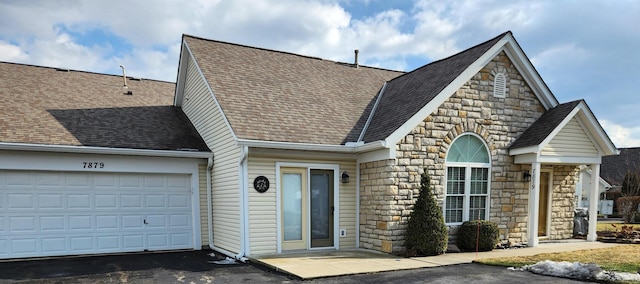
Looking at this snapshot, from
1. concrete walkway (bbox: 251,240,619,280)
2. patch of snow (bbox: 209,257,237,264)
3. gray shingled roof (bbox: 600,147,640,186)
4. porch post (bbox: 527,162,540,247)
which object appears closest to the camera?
concrete walkway (bbox: 251,240,619,280)

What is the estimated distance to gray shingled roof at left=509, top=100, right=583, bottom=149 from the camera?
10.9 metres

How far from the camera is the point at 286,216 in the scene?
1038 centimetres

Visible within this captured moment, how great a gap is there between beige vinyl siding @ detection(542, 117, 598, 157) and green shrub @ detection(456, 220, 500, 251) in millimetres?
2417

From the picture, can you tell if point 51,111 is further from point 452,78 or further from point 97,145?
point 452,78

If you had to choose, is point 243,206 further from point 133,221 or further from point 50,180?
point 50,180

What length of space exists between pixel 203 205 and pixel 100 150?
2.98m

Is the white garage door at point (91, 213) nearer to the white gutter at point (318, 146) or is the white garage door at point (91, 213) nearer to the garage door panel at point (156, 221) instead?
the garage door panel at point (156, 221)

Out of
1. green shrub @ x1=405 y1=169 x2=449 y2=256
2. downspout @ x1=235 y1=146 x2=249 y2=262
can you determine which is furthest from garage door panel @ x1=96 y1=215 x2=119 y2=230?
green shrub @ x1=405 y1=169 x2=449 y2=256

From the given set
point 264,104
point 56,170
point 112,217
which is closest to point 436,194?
point 264,104

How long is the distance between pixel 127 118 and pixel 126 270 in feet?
17.1

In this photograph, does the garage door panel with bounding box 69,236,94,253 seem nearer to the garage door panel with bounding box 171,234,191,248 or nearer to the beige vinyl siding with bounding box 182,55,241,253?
the garage door panel with bounding box 171,234,191,248

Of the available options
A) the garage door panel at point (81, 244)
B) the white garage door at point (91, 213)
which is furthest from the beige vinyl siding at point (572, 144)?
the garage door panel at point (81, 244)

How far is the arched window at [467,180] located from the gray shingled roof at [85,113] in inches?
267

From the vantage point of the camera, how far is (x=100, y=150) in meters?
10.4
